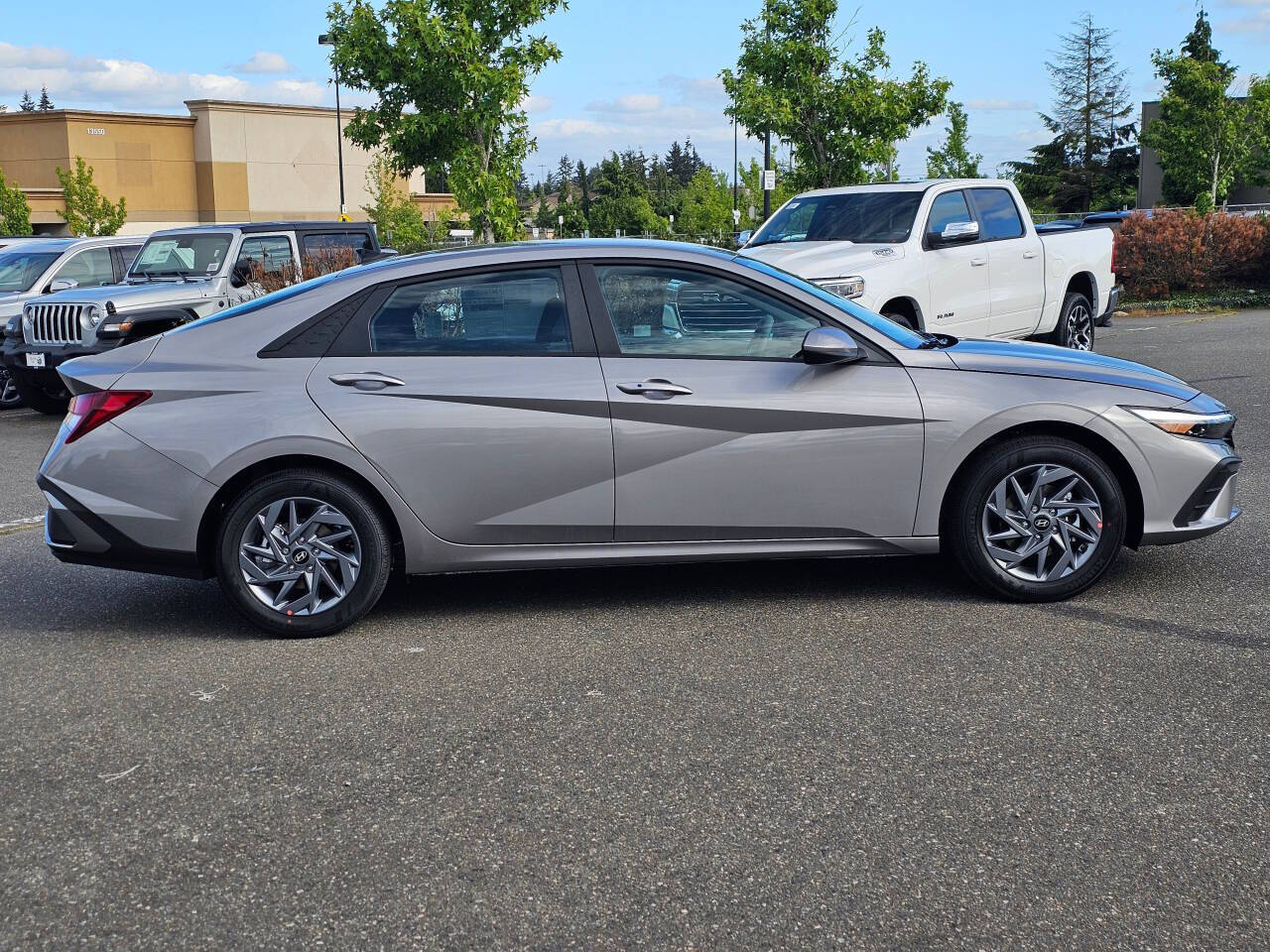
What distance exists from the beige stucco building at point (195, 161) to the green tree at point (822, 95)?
48.6 meters

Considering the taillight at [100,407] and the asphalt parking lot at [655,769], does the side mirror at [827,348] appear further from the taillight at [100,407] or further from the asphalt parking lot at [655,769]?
the taillight at [100,407]

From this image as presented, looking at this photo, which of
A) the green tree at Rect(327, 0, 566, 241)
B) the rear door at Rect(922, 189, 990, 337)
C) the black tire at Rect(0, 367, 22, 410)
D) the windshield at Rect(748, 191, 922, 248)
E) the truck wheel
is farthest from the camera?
the green tree at Rect(327, 0, 566, 241)

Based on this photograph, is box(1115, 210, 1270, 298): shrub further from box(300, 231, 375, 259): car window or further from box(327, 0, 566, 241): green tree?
box(300, 231, 375, 259): car window

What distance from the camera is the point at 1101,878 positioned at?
3316mm

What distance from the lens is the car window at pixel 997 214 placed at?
509 inches

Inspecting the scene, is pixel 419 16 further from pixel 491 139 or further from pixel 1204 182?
pixel 1204 182

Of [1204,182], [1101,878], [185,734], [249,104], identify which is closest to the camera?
[1101,878]

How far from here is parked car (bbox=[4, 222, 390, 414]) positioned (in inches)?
506

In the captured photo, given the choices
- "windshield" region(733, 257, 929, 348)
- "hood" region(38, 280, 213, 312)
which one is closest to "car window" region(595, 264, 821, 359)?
"windshield" region(733, 257, 929, 348)

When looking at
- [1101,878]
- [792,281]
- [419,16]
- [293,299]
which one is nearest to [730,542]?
[792,281]

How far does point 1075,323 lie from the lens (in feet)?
45.9

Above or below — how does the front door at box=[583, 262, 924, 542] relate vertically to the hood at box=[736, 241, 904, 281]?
below

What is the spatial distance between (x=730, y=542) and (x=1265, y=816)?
96.9 inches

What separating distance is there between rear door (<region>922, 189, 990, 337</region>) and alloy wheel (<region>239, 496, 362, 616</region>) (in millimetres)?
7690
